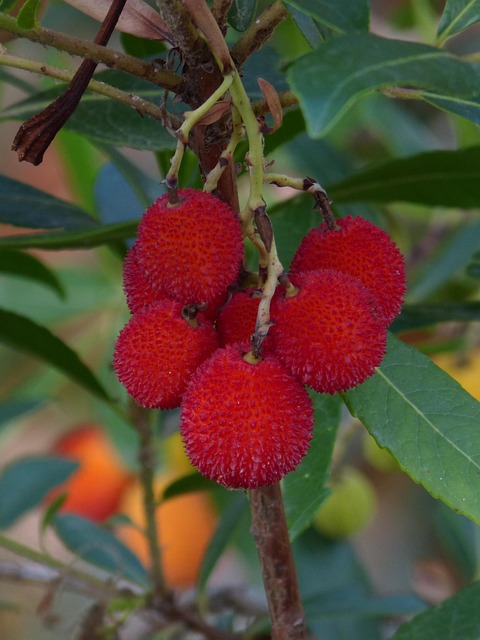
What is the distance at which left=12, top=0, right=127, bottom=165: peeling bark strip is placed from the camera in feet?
1.84

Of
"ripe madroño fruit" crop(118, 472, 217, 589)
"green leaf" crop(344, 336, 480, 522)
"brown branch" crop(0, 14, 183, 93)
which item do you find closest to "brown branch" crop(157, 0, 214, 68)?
"brown branch" crop(0, 14, 183, 93)

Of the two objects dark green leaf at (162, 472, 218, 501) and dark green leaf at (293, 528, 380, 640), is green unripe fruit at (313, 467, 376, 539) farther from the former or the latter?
dark green leaf at (162, 472, 218, 501)

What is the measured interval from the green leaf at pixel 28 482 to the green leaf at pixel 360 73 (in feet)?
3.19

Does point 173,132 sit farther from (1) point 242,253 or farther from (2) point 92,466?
(2) point 92,466

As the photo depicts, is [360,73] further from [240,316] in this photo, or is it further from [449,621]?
[449,621]

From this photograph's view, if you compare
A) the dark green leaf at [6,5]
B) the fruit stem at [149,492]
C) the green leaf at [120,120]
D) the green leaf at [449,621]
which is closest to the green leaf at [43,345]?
the fruit stem at [149,492]

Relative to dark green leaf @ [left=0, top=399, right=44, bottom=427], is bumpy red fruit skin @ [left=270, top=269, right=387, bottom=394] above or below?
above

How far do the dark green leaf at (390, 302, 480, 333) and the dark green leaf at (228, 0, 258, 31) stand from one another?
43 centimetres

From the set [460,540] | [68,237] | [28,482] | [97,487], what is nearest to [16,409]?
[28,482]

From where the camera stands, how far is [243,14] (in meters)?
0.62

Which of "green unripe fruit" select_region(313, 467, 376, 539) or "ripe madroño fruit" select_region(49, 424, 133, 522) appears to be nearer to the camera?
"green unripe fruit" select_region(313, 467, 376, 539)

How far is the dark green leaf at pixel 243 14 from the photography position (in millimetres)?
619

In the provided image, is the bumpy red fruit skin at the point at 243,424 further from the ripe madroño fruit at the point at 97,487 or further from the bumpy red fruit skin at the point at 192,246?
the ripe madroño fruit at the point at 97,487

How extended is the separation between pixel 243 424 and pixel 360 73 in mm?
221
